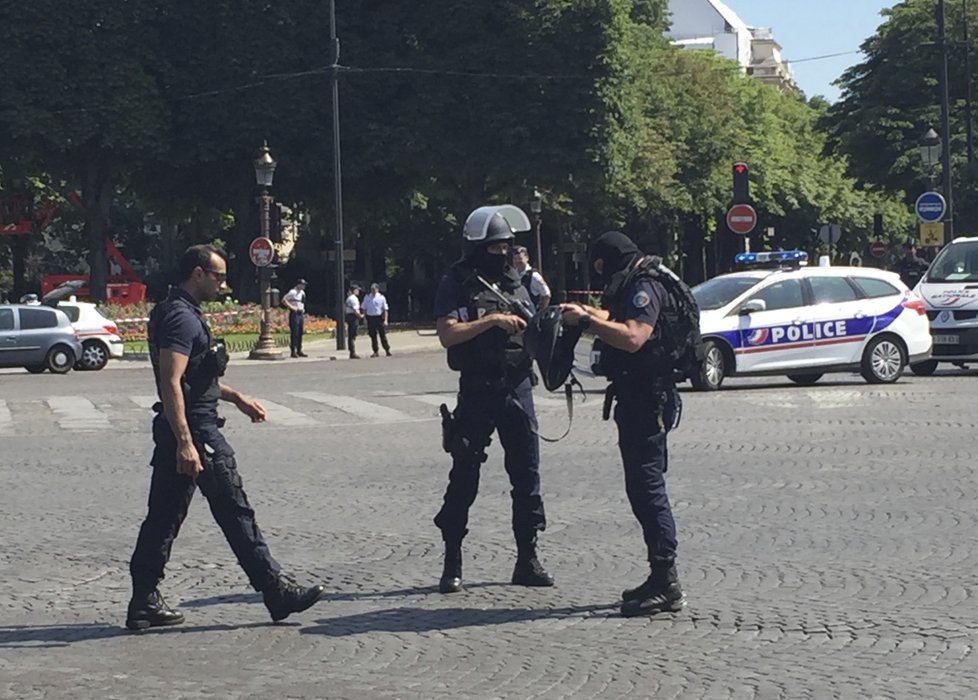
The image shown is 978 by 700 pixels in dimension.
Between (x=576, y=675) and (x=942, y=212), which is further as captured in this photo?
(x=942, y=212)

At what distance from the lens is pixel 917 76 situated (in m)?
62.8

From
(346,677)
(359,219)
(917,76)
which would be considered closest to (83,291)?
Answer: (359,219)

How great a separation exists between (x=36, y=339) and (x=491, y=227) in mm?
28591

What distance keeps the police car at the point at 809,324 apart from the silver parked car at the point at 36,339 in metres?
16.2

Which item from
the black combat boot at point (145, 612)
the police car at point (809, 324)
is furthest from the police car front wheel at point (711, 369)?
the black combat boot at point (145, 612)

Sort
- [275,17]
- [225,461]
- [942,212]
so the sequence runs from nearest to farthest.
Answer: [225,461]
[942,212]
[275,17]

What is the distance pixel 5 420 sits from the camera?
2239cm

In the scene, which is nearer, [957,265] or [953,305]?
[953,305]

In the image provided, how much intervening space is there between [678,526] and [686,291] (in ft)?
10.5

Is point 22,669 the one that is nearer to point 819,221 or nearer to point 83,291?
point 83,291

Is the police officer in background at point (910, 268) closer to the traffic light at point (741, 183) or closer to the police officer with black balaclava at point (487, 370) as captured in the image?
the traffic light at point (741, 183)

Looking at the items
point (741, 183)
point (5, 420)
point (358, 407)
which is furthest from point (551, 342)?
point (741, 183)

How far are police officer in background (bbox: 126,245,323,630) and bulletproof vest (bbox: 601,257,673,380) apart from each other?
5.47ft

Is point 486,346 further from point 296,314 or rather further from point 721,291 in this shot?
point 296,314
